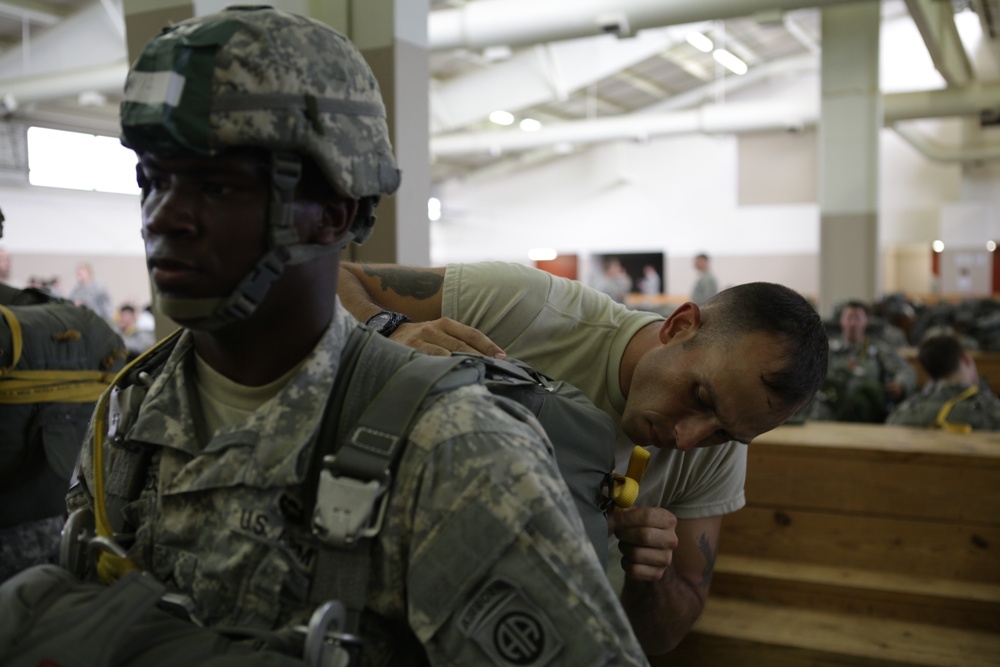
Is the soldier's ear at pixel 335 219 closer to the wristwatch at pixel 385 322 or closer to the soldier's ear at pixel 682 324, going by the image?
the wristwatch at pixel 385 322

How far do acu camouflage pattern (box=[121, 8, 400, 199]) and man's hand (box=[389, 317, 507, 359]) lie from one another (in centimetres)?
40

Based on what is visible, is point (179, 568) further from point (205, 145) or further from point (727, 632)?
point (727, 632)

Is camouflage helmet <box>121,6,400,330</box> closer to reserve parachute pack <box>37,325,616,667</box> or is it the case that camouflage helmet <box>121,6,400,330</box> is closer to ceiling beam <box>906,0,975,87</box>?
reserve parachute pack <box>37,325,616,667</box>

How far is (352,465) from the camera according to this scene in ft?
3.11

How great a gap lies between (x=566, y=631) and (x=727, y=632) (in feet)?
6.65

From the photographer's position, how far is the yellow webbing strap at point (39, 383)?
2.79 metres

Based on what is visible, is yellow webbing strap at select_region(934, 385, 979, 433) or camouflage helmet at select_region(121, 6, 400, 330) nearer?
camouflage helmet at select_region(121, 6, 400, 330)

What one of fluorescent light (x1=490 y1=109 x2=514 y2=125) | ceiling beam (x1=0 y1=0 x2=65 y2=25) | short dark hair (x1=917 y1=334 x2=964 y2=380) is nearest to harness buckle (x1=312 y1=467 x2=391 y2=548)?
short dark hair (x1=917 y1=334 x2=964 y2=380)

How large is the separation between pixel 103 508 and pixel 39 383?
2.08 meters

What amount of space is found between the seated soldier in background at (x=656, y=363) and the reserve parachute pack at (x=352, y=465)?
22cm

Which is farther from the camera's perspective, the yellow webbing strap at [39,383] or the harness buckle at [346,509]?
the yellow webbing strap at [39,383]

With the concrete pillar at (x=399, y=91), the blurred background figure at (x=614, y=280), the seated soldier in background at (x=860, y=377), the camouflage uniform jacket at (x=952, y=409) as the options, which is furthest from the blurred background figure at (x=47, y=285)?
the blurred background figure at (x=614, y=280)

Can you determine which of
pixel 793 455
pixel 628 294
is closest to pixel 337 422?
pixel 793 455

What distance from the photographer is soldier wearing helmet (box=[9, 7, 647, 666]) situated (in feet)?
3.06
